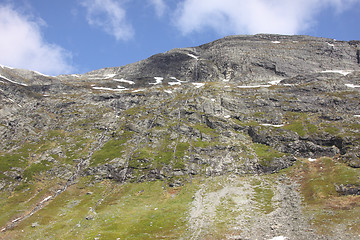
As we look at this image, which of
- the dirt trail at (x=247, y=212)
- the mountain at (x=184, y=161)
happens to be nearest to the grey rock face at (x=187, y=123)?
the mountain at (x=184, y=161)

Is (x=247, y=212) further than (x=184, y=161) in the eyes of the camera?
No

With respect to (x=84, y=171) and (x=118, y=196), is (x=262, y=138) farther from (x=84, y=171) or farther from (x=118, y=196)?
(x=84, y=171)

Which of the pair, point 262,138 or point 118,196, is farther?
point 262,138

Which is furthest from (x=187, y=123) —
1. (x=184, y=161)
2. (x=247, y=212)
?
(x=247, y=212)

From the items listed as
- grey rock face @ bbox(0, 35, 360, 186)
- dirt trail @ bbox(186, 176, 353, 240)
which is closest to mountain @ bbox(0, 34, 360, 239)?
dirt trail @ bbox(186, 176, 353, 240)

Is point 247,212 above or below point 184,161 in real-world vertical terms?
below

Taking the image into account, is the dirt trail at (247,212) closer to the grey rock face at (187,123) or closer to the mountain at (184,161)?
the mountain at (184,161)

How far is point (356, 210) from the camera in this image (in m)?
36.0

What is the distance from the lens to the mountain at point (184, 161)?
133 feet

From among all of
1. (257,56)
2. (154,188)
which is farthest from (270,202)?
(257,56)

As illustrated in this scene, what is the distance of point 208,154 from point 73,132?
173 feet

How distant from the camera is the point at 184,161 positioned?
69938 millimetres

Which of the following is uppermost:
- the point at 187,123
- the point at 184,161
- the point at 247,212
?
the point at 187,123

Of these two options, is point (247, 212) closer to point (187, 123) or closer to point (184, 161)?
point (184, 161)
